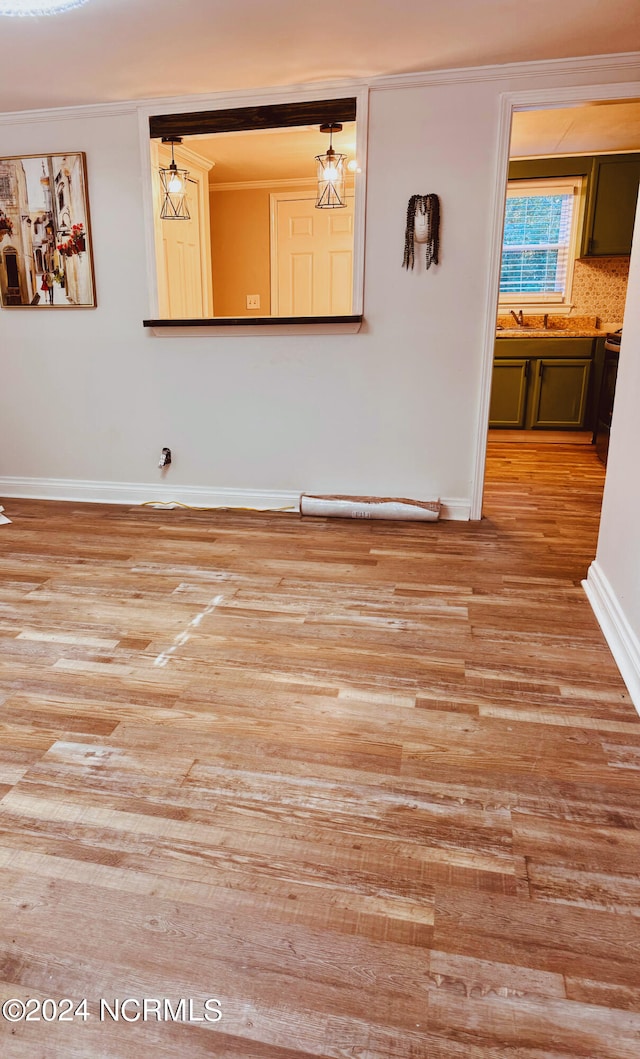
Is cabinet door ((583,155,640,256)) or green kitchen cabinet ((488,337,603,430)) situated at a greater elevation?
cabinet door ((583,155,640,256))

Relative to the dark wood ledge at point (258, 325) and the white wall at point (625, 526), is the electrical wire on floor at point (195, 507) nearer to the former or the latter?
the dark wood ledge at point (258, 325)

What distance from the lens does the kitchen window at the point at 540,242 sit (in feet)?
21.0

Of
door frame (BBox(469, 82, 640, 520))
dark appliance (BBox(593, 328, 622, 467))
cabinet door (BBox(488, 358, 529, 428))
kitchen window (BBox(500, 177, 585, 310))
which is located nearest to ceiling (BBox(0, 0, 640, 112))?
door frame (BBox(469, 82, 640, 520))

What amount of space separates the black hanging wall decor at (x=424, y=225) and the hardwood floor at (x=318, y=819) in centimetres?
181

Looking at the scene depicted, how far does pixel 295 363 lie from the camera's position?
396 centimetres

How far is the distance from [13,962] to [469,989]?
A: 810mm

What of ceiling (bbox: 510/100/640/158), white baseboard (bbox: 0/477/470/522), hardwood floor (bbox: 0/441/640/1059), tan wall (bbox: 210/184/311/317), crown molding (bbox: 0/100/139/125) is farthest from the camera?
tan wall (bbox: 210/184/311/317)

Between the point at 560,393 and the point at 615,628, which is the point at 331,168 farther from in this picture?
the point at 615,628

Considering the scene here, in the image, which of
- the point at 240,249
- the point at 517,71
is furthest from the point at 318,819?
the point at 240,249

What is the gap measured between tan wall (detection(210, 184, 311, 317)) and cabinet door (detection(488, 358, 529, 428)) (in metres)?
2.24

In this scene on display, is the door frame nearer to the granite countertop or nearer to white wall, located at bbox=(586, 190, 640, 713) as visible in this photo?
white wall, located at bbox=(586, 190, 640, 713)

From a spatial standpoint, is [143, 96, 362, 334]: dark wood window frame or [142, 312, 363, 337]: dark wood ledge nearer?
[143, 96, 362, 334]: dark wood window frame

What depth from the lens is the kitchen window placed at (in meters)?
6.39

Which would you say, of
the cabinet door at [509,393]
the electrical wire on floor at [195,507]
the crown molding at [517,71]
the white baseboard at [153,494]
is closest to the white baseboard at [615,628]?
the white baseboard at [153,494]
